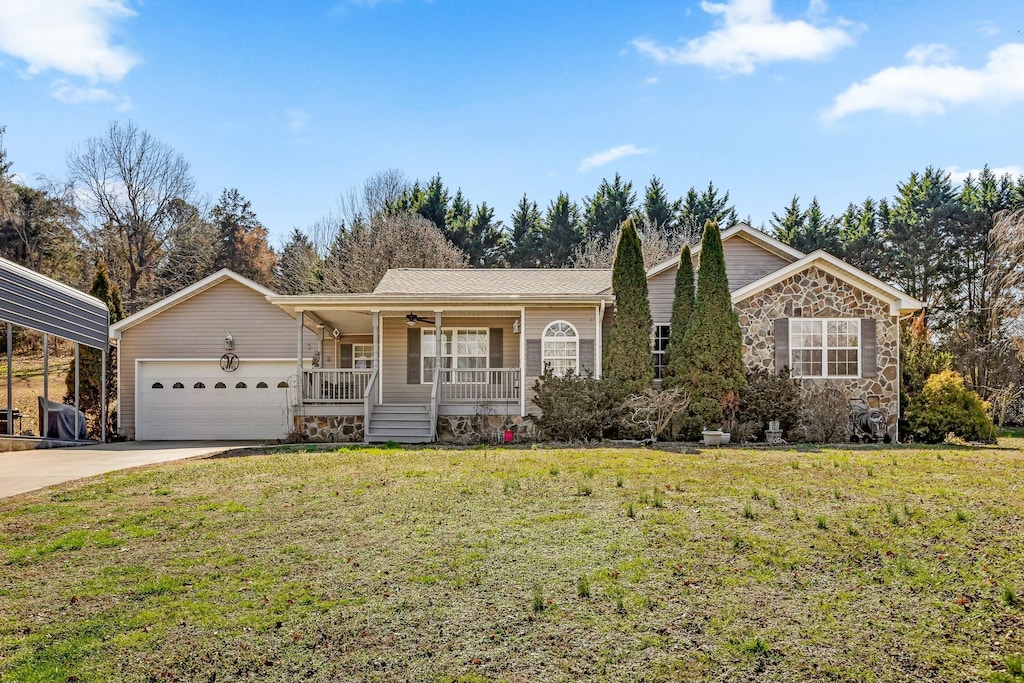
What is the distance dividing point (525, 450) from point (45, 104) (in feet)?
51.1

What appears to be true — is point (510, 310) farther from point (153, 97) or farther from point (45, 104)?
point (45, 104)

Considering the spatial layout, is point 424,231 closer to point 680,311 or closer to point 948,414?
point 680,311

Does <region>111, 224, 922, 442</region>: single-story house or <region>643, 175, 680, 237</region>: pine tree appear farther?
<region>643, 175, 680, 237</region>: pine tree

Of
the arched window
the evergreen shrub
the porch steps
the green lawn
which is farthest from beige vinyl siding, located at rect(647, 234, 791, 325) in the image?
the green lawn

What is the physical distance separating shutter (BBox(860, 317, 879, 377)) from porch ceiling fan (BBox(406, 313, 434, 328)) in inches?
404

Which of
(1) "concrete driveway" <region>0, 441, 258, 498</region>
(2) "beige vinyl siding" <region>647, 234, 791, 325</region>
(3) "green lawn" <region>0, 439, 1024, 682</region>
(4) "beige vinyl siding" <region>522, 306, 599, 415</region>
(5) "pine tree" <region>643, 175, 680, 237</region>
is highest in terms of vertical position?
(5) "pine tree" <region>643, 175, 680, 237</region>

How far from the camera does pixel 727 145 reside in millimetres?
18562

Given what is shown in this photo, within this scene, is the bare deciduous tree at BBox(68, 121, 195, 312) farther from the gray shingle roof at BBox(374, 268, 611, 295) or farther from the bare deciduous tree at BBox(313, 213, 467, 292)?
the gray shingle roof at BBox(374, 268, 611, 295)

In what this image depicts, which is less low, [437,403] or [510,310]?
[510,310]

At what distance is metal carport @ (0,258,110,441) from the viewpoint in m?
15.0

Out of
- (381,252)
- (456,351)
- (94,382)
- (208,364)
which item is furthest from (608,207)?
(94,382)

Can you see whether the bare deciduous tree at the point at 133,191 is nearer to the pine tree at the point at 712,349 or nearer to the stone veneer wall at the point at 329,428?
the stone veneer wall at the point at 329,428

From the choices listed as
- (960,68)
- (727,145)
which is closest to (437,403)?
(727,145)

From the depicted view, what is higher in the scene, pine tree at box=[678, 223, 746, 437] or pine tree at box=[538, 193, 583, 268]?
pine tree at box=[538, 193, 583, 268]
